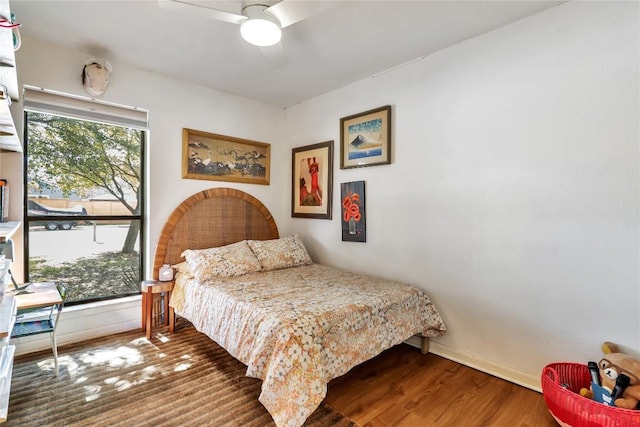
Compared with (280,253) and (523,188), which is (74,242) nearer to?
(280,253)

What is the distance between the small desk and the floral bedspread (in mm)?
900

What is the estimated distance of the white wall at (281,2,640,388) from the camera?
1.81m

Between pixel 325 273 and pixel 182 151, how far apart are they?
1.95 metres

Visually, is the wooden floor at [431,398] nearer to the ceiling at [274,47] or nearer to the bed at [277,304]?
the bed at [277,304]

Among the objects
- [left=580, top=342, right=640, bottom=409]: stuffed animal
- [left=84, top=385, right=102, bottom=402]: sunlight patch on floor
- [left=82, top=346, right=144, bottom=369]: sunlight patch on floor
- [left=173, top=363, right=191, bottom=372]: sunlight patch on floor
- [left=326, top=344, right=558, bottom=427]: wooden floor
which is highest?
[left=580, top=342, right=640, bottom=409]: stuffed animal

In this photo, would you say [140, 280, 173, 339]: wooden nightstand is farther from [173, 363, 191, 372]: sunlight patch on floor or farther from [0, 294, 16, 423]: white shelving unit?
[0, 294, 16, 423]: white shelving unit

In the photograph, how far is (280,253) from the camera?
324cm

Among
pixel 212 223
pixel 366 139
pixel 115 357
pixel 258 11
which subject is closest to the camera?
pixel 258 11

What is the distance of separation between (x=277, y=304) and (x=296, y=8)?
1763 millimetres

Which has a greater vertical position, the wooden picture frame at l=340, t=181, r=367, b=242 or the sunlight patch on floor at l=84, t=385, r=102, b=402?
the wooden picture frame at l=340, t=181, r=367, b=242

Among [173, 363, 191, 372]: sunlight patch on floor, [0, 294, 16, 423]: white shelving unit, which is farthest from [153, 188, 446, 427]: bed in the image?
[0, 294, 16, 423]: white shelving unit

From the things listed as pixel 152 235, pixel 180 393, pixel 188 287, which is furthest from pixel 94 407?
pixel 152 235

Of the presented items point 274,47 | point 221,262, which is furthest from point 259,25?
point 221,262

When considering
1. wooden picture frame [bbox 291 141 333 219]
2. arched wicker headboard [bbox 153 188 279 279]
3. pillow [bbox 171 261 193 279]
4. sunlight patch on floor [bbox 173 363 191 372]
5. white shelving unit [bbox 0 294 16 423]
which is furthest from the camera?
wooden picture frame [bbox 291 141 333 219]
